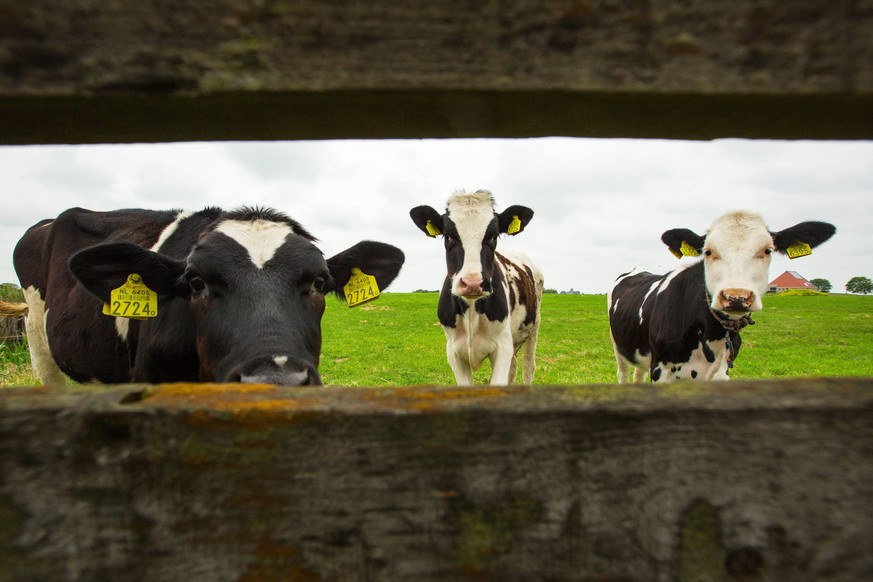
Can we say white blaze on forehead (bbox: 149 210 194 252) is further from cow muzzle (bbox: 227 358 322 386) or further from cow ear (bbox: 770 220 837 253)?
cow ear (bbox: 770 220 837 253)

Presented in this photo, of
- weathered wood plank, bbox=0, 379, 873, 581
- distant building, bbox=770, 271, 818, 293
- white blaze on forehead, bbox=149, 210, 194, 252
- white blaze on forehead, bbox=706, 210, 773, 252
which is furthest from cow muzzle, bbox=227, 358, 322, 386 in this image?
distant building, bbox=770, 271, 818, 293

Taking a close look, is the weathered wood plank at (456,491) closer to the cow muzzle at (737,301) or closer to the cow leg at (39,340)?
the cow muzzle at (737,301)

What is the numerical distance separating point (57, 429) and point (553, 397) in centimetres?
74

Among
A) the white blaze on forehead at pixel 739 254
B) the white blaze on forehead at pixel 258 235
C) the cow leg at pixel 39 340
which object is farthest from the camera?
the cow leg at pixel 39 340

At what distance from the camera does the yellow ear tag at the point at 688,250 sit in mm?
6098

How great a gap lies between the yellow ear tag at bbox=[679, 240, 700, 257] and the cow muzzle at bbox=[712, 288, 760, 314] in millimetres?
1674

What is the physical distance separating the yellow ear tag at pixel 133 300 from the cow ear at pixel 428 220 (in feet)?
12.7

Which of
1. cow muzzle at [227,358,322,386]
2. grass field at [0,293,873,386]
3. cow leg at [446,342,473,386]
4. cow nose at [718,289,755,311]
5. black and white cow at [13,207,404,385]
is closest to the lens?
cow muzzle at [227,358,322,386]

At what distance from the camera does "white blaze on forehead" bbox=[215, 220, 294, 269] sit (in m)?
3.09

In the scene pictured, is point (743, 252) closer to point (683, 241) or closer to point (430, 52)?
point (683, 241)

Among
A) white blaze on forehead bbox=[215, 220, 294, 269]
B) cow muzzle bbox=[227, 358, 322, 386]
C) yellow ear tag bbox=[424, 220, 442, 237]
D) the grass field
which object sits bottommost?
the grass field

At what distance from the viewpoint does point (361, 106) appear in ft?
2.67

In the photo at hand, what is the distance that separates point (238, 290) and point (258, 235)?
0.56 meters

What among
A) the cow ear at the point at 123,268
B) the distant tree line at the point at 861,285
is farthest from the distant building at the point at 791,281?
the cow ear at the point at 123,268
